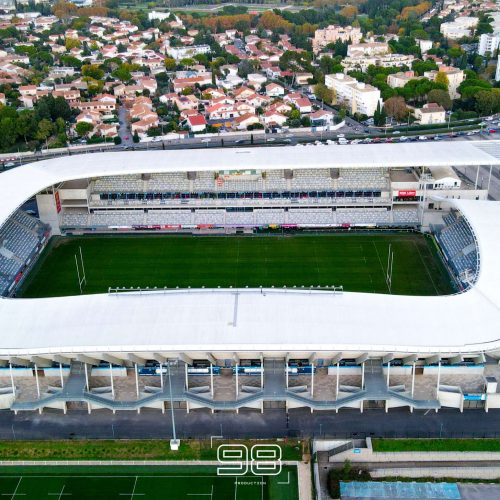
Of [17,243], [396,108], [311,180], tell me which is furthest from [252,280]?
[396,108]

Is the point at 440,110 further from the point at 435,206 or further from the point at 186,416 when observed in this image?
the point at 186,416

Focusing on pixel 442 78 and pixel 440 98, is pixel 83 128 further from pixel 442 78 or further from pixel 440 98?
pixel 442 78

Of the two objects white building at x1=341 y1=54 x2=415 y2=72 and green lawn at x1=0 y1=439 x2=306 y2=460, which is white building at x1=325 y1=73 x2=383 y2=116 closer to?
white building at x1=341 y1=54 x2=415 y2=72

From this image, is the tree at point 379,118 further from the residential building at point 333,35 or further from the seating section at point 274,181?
the residential building at point 333,35

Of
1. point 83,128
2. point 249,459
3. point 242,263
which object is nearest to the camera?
point 249,459

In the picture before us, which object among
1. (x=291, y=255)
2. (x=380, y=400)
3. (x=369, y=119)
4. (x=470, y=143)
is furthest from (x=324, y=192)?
(x=369, y=119)

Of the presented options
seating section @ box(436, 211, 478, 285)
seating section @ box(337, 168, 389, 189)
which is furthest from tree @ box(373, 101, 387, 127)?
seating section @ box(436, 211, 478, 285)
